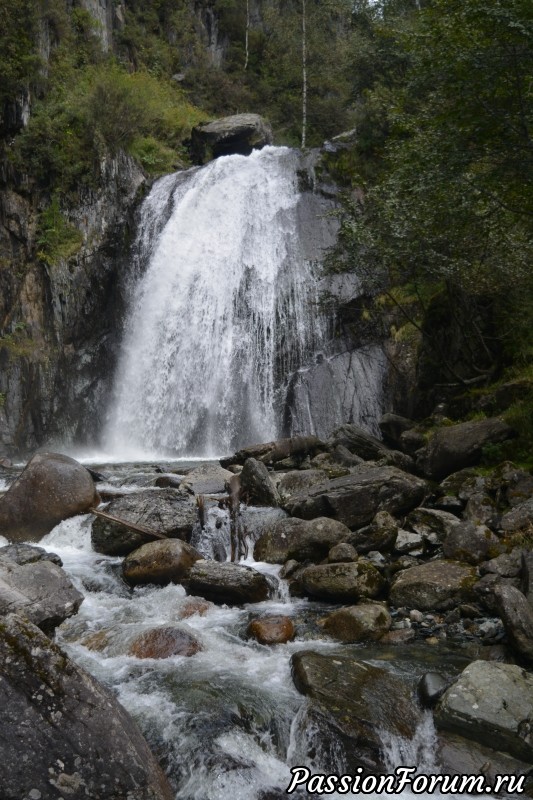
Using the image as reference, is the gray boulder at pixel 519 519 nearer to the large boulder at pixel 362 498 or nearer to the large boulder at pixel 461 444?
the large boulder at pixel 362 498

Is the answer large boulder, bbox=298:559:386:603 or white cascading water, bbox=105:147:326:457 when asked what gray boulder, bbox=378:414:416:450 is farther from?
large boulder, bbox=298:559:386:603

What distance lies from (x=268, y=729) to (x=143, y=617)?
2598mm

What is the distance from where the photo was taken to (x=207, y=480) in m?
11.5

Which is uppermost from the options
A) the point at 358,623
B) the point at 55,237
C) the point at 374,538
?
the point at 55,237

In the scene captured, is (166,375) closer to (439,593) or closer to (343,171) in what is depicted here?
(343,171)

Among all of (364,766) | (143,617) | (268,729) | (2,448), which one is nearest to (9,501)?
(143,617)

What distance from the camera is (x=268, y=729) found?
4684 millimetres

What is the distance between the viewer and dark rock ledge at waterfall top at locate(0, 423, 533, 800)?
172 inches

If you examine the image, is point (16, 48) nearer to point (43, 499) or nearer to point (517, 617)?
point (43, 499)

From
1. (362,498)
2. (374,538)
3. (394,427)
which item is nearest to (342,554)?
(374,538)

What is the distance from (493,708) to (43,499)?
24.9 feet

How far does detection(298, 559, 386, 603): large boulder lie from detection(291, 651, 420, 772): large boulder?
5.15 feet

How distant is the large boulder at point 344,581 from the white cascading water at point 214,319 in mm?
10338

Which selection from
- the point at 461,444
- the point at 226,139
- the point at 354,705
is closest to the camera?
the point at 354,705
